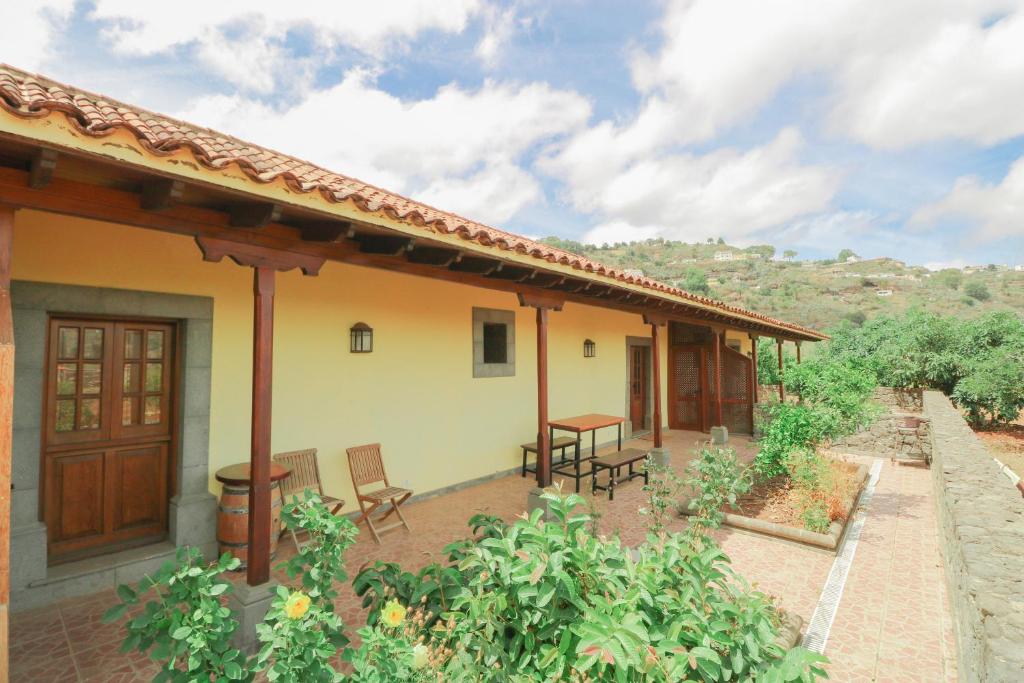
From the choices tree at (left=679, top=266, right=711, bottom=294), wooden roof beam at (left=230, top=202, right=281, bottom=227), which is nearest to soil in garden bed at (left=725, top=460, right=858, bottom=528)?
wooden roof beam at (left=230, top=202, right=281, bottom=227)

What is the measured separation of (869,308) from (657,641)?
57365 millimetres

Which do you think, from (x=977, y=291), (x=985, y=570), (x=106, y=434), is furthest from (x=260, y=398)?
(x=977, y=291)

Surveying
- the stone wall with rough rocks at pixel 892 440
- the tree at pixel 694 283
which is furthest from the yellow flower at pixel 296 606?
the tree at pixel 694 283

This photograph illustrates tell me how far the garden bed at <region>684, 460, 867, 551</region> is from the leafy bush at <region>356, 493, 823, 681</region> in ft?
12.0

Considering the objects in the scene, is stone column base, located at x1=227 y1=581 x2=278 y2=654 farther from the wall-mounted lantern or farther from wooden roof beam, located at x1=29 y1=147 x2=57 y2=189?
the wall-mounted lantern

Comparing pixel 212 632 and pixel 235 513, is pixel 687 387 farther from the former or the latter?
pixel 212 632

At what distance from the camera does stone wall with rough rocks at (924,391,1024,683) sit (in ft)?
6.33

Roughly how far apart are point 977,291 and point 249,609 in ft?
223

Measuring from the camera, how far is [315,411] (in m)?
5.11

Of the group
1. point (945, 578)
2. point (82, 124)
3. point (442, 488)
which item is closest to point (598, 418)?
point (442, 488)

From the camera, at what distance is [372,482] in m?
5.39

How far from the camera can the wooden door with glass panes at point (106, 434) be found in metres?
3.72

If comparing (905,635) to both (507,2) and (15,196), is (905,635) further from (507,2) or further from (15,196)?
(507,2)

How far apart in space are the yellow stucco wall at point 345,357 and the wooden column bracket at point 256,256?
4.66 ft
